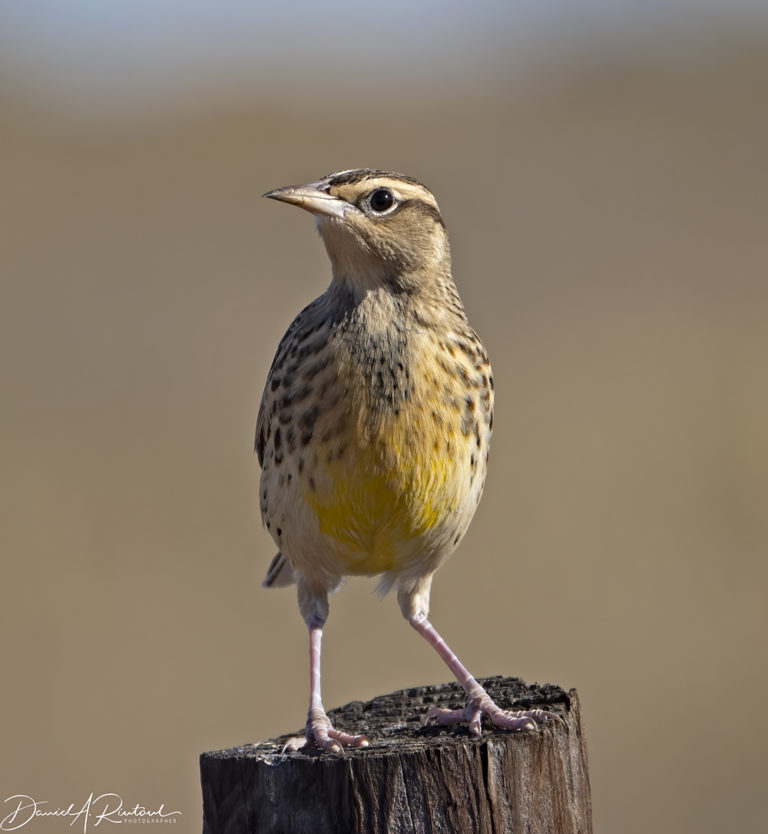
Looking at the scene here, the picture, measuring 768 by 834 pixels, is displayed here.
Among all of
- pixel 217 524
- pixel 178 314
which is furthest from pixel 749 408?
pixel 178 314

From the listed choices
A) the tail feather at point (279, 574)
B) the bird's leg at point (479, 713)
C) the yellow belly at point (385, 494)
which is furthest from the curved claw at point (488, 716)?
the tail feather at point (279, 574)

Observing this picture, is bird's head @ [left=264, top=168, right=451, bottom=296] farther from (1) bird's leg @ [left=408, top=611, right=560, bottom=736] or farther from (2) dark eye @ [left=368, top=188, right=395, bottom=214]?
(1) bird's leg @ [left=408, top=611, right=560, bottom=736]

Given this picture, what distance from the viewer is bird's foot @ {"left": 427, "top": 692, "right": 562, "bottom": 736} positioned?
530 cm

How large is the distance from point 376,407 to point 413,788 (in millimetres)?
1782

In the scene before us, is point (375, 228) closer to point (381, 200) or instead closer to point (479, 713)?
point (381, 200)

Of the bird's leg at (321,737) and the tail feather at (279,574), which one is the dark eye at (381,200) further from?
the bird's leg at (321,737)

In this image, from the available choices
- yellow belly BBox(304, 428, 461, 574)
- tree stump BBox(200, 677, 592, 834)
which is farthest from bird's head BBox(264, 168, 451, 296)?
tree stump BBox(200, 677, 592, 834)

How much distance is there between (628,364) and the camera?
18.8m

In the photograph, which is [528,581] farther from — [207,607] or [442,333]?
[442,333]

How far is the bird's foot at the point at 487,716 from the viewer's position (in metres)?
5.30

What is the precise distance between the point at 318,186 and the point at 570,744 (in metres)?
2.55

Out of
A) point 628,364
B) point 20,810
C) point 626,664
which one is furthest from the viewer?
point 628,364

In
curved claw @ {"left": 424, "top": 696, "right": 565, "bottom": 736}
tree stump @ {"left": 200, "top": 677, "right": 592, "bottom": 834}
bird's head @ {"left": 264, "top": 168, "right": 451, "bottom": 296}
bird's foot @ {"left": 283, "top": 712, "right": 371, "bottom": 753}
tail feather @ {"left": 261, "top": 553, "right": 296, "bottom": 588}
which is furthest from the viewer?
tail feather @ {"left": 261, "top": 553, "right": 296, "bottom": 588}

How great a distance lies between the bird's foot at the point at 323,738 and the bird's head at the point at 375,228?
1.83 meters
